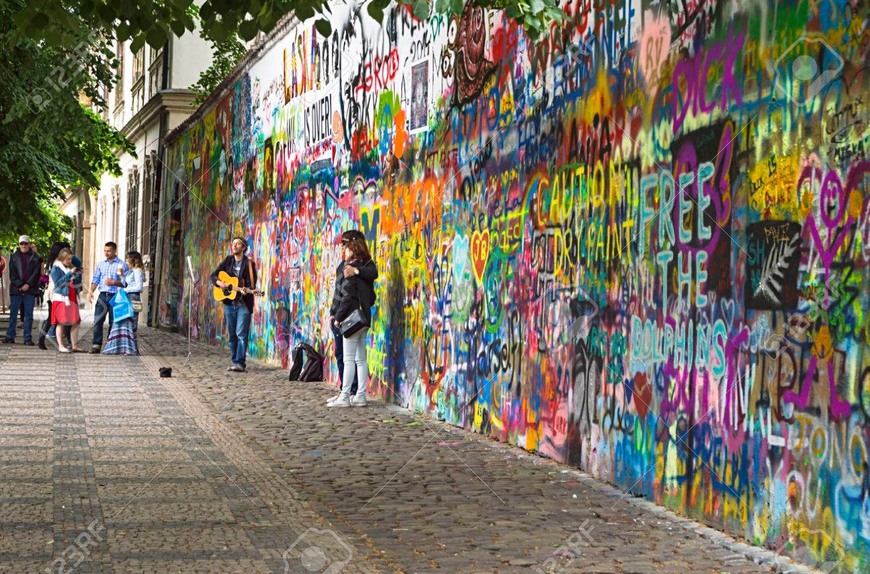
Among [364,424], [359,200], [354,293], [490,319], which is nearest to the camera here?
[490,319]

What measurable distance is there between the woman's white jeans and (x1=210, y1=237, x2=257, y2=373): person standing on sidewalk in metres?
4.00

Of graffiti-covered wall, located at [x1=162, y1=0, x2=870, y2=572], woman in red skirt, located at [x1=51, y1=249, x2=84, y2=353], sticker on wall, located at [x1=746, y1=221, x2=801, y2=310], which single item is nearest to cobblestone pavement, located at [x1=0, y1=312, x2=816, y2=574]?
graffiti-covered wall, located at [x1=162, y1=0, x2=870, y2=572]

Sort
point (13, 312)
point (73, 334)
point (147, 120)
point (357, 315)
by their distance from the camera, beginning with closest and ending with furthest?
point (357, 315) < point (73, 334) < point (13, 312) < point (147, 120)

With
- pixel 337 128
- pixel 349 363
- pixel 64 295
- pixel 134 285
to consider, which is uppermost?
pixel 337 128

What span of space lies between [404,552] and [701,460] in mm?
1665

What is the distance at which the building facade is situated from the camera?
33.8 meters

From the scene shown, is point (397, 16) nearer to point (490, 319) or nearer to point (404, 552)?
point (490, 319)

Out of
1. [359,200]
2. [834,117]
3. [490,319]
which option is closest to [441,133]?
[490,319]

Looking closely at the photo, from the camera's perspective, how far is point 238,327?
1656cm

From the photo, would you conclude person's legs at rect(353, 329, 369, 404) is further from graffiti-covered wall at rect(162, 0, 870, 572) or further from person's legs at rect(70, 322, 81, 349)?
person's legs at rect(70, 322, 81, 349)

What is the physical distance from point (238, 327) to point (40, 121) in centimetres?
613

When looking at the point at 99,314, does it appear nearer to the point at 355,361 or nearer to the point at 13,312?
the point at 13,312

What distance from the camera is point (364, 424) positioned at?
11.1 meters

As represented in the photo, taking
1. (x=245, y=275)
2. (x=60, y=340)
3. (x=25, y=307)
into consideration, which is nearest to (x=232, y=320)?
(x=245, y=275)
